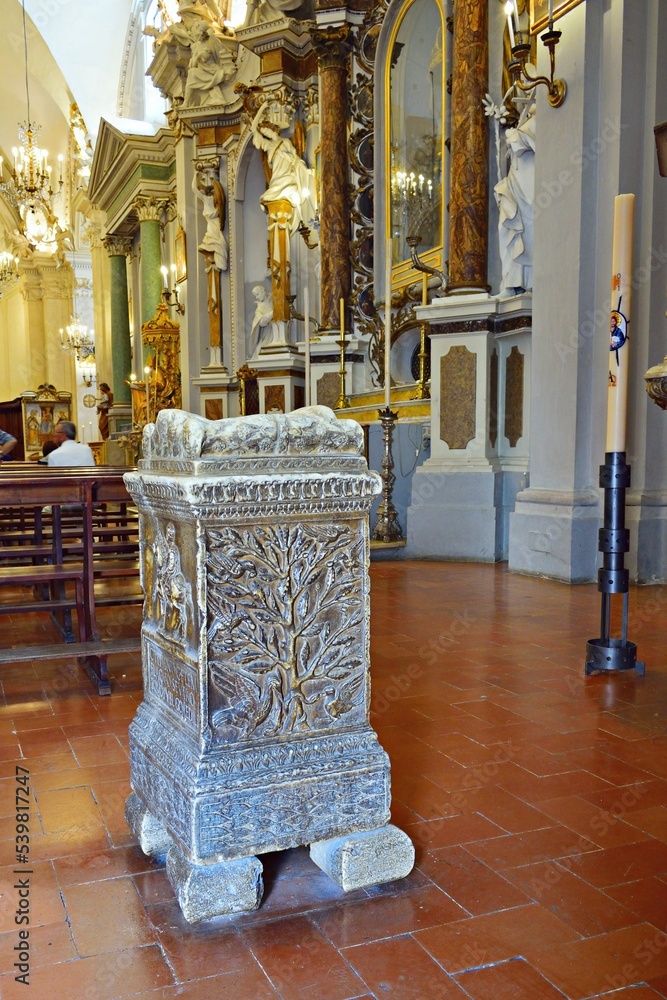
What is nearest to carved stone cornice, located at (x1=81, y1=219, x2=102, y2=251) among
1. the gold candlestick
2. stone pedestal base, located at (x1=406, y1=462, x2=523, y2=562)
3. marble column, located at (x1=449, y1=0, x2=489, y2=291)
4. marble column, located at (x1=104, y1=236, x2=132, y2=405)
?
marble column, located at (x1=104, y1=236, x2=132, y2=405)

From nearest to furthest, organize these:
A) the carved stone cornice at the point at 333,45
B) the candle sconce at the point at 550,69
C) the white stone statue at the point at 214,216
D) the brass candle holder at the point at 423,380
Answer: the candle sconce at the point at 550,69, the brass candle holder at the point at 423,380, the carved stone cornice at the point at 333,45, the white stone statue at the point at 214,216

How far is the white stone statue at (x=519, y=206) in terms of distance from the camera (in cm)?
679

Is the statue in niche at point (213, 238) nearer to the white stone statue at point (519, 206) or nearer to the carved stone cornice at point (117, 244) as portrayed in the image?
the white stone statue at point (519, 206)

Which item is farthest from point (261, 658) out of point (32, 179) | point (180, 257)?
point (32, 179)

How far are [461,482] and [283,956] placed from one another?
5.77 metres

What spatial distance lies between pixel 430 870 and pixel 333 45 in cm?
998

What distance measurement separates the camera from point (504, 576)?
6211 millimetres

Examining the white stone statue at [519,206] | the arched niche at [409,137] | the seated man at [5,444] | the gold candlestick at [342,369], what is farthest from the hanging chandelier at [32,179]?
the white stone statue at [519,206]

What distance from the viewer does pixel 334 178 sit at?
994 cm

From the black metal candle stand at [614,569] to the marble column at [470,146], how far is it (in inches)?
159

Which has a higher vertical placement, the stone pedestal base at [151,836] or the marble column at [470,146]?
the marble column at [470,146]

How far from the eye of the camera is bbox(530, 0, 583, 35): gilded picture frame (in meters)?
5.94

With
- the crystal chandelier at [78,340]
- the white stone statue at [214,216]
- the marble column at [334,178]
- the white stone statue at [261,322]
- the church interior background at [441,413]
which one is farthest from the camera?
the crystal chandelier at [78,340]

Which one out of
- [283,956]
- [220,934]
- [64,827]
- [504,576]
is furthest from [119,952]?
[504,576]
